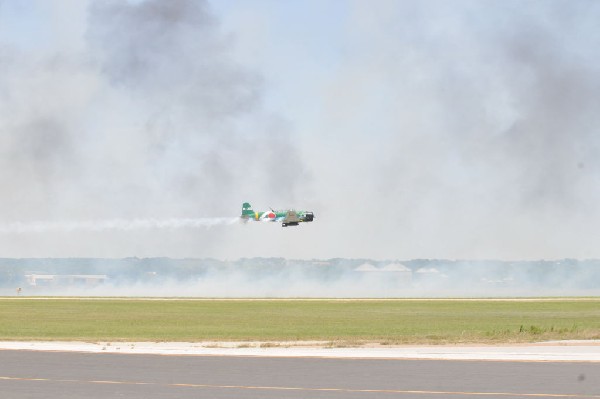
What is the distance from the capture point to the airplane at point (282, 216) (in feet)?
361

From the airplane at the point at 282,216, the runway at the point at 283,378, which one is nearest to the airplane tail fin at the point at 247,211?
the airplane at the point at 282,216

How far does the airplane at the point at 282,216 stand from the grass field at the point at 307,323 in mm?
10115

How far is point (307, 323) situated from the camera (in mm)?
73750

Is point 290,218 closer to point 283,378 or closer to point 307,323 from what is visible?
point 307,323

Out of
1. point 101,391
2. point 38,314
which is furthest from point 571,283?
point 101,391

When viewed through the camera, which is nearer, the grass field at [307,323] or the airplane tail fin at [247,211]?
the grass field at [307,323]

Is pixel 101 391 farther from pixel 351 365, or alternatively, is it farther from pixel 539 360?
pixel 539 360

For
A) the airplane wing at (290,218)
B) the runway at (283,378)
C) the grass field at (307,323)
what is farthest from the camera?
the airplane wing at (290,218)

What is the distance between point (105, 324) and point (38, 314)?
731 inches

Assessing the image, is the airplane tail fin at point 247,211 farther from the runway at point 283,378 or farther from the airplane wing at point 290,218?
the runway at point 283,378

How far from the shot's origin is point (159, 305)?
109250mm

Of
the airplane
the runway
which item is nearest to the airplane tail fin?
the airplane

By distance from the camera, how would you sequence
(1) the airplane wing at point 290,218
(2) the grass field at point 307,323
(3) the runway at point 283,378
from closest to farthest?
(3) the runway at point 283,378
(2) the grass field at point 307,323
(1) the airplane wing at point 290,218

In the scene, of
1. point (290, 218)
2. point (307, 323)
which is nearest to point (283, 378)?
point (307, 323)
